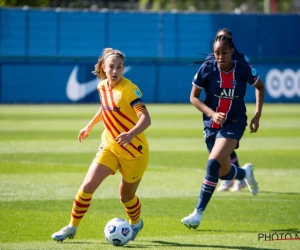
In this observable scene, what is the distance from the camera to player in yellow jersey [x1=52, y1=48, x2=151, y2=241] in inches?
316

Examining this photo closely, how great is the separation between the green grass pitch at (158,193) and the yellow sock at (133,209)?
21cm

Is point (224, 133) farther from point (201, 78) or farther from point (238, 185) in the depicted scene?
point (238, 185)

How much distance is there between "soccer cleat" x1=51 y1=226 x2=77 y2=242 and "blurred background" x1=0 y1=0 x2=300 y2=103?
22444mm

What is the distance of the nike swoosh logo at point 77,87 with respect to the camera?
3077 cm

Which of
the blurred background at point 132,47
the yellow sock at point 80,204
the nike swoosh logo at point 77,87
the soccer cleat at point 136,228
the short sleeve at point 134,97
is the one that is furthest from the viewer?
the nike swoosh logo at point 77,87

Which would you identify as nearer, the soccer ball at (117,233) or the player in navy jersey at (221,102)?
the soccer ball at (117,233)

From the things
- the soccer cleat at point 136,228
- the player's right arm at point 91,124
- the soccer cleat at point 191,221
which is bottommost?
the soccer cleat at point 191,221

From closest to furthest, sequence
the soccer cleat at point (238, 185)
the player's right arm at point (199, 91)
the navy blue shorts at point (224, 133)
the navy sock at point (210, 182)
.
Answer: the navy sock at point (210, 182) < the player's right arm at point (199, 91) < the navy blue shorts at point (224, 133) < the soccer cleat at point (238, 185)

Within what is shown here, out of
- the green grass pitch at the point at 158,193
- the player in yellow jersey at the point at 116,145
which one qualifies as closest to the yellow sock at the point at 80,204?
the player in yellow jersey at the point at 116,145

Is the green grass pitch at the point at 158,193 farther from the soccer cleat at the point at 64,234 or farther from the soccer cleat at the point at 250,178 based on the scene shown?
the soccer cleat at the point at 250,178

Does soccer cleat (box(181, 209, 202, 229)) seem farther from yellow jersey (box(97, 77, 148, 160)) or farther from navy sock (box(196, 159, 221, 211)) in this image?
yellow jersey (box(97, 77, 148, 160))

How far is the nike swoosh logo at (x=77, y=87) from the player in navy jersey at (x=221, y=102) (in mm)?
21194

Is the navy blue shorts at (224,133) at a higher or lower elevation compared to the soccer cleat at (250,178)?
higher

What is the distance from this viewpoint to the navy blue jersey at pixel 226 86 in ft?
31.4
